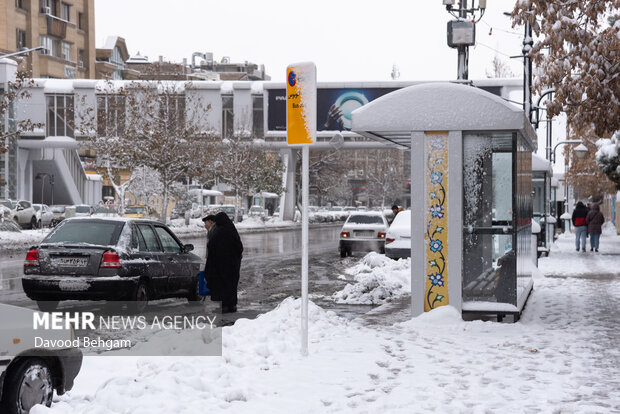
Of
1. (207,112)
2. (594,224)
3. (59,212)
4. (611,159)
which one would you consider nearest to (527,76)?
(594,224)

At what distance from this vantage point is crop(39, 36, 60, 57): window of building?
73644mm

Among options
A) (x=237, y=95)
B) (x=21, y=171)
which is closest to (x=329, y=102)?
(x=237, y=95)

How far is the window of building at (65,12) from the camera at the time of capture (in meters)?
76.7

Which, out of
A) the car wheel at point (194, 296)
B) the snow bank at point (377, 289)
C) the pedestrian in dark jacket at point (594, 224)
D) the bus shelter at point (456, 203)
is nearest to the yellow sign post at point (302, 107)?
the bus shelter at point (456, 203)

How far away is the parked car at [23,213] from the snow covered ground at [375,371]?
36.8 meters

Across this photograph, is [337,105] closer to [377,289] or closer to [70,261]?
[377,289]

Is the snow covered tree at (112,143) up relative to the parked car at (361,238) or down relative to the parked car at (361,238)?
up

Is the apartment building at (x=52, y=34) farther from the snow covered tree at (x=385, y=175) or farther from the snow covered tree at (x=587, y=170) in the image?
the snow covered tree at (x=385, y=175)

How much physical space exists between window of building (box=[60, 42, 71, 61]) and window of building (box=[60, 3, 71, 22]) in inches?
83.8

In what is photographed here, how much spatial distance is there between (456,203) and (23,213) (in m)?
38.0

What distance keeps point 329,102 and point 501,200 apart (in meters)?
45.9

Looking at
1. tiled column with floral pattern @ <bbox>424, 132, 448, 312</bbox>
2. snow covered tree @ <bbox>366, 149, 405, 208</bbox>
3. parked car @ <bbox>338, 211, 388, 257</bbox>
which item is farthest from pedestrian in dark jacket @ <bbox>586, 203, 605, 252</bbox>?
snow covered tree @ <bbox>366, 149, 405, 208</bbox>

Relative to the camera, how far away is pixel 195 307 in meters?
13.9

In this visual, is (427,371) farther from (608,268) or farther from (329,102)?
(329,102)
